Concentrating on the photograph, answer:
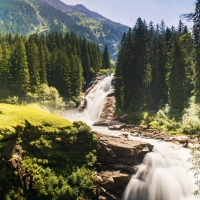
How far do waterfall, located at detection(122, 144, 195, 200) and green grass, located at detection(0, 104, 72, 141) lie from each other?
29.0 feet

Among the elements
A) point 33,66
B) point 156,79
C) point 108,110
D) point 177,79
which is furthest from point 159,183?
point 33,66

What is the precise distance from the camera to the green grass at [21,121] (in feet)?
59.9

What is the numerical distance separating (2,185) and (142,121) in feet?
104

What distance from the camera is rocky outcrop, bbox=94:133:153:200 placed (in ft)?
64.0

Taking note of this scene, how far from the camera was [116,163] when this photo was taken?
70.5 ft

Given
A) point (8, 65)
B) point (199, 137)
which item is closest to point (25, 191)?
point (199, 137)

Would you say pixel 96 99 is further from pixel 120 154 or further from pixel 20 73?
pixel 120 154

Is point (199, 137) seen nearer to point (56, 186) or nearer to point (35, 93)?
point (56, 186)

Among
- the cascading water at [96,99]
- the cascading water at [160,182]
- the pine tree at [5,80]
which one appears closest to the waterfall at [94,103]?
the cascading water at [96,99]

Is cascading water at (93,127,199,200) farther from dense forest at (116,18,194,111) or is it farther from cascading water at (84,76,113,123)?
cascading water at (84,76,113,123)

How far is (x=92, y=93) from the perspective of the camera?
7250 centimetres

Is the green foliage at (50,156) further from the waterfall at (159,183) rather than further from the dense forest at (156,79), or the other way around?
the dense forest at (156,79)

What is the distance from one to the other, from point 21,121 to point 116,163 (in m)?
10.2

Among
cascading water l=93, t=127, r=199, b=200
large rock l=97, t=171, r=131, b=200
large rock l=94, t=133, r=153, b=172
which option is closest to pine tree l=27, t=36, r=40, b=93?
large rock l=94, t=133, r=153, b=172
